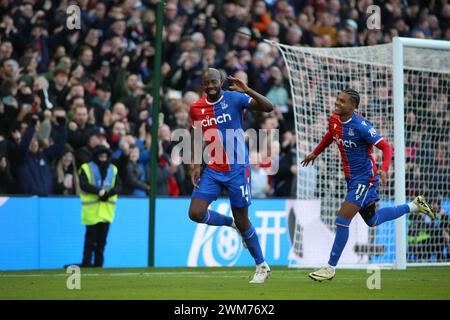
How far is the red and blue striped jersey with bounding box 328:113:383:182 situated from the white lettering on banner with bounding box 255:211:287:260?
19.9 feet

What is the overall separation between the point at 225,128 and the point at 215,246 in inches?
258

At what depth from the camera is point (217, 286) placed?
11016 millimetres

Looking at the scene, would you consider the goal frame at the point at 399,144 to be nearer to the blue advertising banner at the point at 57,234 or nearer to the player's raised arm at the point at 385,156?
the player's raised arm at the point at 385,156

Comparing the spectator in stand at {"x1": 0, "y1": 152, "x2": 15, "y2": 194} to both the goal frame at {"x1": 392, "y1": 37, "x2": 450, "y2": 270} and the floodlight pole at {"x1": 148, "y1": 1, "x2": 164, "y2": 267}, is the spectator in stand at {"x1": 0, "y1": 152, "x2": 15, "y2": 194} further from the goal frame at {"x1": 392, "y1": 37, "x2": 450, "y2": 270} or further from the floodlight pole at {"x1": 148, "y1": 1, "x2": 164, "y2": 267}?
the goal frame at {"x1": 392, "y1": 37, "x2": 450, "y2": 270}

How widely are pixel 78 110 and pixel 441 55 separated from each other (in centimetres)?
624

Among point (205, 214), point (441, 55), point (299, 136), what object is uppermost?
point (441, 55)

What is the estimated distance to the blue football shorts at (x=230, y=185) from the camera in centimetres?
1145

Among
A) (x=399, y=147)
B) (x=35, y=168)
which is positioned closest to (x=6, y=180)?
(x=35, y=168)

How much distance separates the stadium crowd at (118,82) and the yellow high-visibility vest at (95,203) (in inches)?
13.9

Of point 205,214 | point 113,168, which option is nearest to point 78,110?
point 113,168

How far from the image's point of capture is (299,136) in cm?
1639

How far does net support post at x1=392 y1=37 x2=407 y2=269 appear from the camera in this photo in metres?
14.8

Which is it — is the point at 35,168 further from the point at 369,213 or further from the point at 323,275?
the point at 323,275

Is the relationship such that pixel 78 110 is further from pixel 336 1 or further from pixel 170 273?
pixel 336 1
